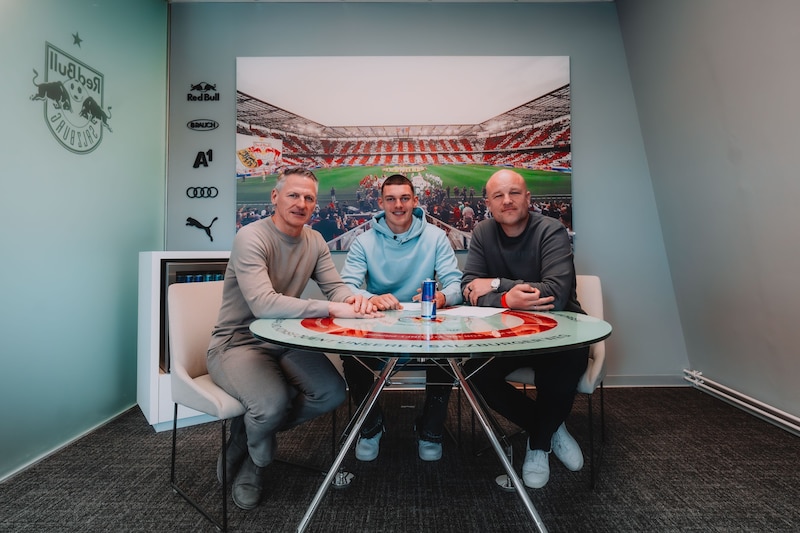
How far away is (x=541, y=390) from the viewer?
1837 millimetres

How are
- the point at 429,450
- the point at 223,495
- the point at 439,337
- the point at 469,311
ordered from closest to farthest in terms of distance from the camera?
the point at 439,337 < the point at 223,495 < the point at 469,311 < the point at 429,450

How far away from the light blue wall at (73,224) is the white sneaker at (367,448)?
5.08ft

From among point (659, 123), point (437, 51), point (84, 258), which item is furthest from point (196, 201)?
point (659, 123)

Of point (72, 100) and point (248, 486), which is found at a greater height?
point (72, 100)

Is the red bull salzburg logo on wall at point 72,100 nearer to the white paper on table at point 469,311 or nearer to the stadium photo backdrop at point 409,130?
the stadium photo backdrop at point 409,130

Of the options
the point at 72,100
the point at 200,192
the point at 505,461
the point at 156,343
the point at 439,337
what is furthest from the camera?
the point at 200,192

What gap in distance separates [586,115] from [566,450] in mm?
2522

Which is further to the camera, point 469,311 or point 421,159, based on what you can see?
point 421,159

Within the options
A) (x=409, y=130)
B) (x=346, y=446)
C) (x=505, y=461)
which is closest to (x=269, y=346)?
(x=346, y=446)

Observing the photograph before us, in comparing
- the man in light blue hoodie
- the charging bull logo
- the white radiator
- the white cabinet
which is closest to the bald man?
the man in light blue hoodie

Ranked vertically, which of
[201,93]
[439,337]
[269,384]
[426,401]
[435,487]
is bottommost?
[435,487]

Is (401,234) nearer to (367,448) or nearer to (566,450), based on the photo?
(367,448)

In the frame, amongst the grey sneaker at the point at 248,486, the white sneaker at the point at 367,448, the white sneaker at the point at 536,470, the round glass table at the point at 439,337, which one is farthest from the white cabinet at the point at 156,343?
the white sneaker at the point at 536,470

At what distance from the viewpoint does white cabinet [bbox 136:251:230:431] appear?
2438mm
